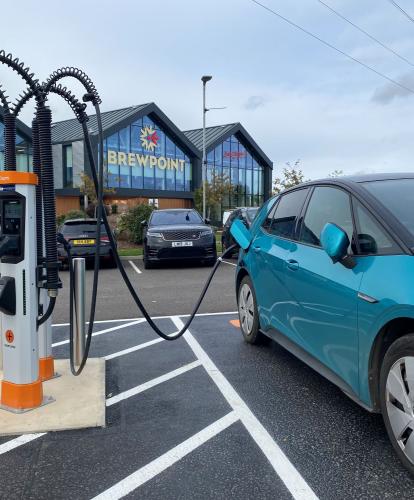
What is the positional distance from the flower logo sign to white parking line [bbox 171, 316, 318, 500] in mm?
33923

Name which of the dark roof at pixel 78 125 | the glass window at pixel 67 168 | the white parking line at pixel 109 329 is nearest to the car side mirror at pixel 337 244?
the white parking line at pixel 109 329

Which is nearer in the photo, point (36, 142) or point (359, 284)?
point (359, 284)

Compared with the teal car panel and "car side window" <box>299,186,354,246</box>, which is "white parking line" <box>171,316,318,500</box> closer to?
the teal car panel

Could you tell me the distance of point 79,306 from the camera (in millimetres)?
3756

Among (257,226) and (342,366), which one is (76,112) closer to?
(257,226)

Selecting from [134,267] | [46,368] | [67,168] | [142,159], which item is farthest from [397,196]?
[142,159]

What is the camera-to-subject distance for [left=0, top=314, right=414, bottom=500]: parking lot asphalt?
8.29 ft

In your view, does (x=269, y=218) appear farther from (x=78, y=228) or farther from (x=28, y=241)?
(x=78, y=228)

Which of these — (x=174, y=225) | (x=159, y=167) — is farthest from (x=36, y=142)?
(x=159, y=167)

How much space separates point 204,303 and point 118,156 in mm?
28871

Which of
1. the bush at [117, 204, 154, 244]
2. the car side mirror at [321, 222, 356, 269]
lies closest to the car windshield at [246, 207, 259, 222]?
the bush at [117, 204, 154, 244]

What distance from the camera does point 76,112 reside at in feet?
12.1

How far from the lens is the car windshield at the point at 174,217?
1330cm

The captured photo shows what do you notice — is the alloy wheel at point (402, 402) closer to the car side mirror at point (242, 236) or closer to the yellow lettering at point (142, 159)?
the car side mirror at point (242, 236)
